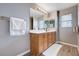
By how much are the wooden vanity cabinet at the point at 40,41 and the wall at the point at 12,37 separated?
0.17 m

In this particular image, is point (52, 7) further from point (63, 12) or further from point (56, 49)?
point (56, 49)

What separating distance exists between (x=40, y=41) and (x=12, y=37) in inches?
31.1

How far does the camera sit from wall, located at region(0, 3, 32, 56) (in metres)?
1.27

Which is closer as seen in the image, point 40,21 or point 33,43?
point 40,21

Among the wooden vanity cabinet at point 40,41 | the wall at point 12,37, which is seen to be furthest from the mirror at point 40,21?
the wooden vanity cabinet at point 40,41

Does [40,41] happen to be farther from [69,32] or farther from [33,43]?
→ [69,32]

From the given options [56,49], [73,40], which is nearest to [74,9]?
[73,40]

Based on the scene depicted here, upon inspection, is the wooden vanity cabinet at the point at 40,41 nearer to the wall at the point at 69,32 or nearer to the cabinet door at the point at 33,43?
the cabinet door at the point at 33,43

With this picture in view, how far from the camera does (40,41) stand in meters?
2.04

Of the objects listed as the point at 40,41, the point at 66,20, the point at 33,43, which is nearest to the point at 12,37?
the point at 33,43

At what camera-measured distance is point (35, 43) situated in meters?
1.94

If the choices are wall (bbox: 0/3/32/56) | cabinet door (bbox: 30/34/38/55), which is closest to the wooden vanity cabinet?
cabinet door (bbox: 30/34/38/55)

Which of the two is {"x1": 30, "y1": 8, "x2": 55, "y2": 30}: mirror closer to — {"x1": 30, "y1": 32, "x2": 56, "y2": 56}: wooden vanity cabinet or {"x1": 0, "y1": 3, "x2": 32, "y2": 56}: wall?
{"x1": 0, "y1": 3, "x2": 32, "y2": 56}: wall

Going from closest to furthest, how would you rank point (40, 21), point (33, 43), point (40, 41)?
point (40, 21), point (33, 43), point (40, 41)
